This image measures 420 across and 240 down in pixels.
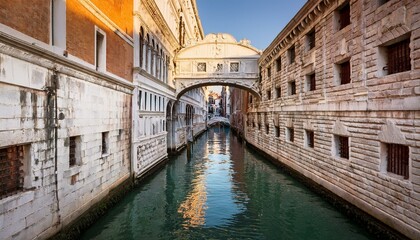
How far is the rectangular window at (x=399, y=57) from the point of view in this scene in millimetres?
6121

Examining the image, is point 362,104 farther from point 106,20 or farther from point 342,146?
point 106,20

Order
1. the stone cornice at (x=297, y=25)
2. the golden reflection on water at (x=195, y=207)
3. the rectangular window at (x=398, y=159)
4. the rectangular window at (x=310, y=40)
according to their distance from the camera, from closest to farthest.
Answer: the rectangular window at (x=398, y=159) → the golden reflection on water at (x=195, y=207) → the stone cornice at (x=297, y=25) → the rectangular window at (x=310, y=40)

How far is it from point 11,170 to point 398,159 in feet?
24.9

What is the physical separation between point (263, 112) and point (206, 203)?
37.8 ft

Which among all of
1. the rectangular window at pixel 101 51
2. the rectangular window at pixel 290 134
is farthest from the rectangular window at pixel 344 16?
the rectangular window at pixel 101 51

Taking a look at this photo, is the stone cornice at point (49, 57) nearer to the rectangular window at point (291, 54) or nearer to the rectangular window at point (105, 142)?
the rectangular window at point (105, 142)

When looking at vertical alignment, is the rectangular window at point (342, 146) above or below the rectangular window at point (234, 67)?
below

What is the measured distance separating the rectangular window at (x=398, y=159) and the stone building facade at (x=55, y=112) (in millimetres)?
7264

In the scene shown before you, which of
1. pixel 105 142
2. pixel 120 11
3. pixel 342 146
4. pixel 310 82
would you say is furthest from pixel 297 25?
pixel 105 142

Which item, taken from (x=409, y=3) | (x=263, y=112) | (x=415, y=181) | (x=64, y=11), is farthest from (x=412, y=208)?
(x=263, y=112)

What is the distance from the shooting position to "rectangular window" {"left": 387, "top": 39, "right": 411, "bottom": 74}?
612 cm

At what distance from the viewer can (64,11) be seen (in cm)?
618

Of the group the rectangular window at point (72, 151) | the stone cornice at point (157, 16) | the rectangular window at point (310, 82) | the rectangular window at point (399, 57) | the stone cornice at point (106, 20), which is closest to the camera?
the rectangular window at point (399, 57)

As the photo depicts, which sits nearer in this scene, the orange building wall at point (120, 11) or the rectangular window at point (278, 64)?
the orange building wall at point (120, 11)
